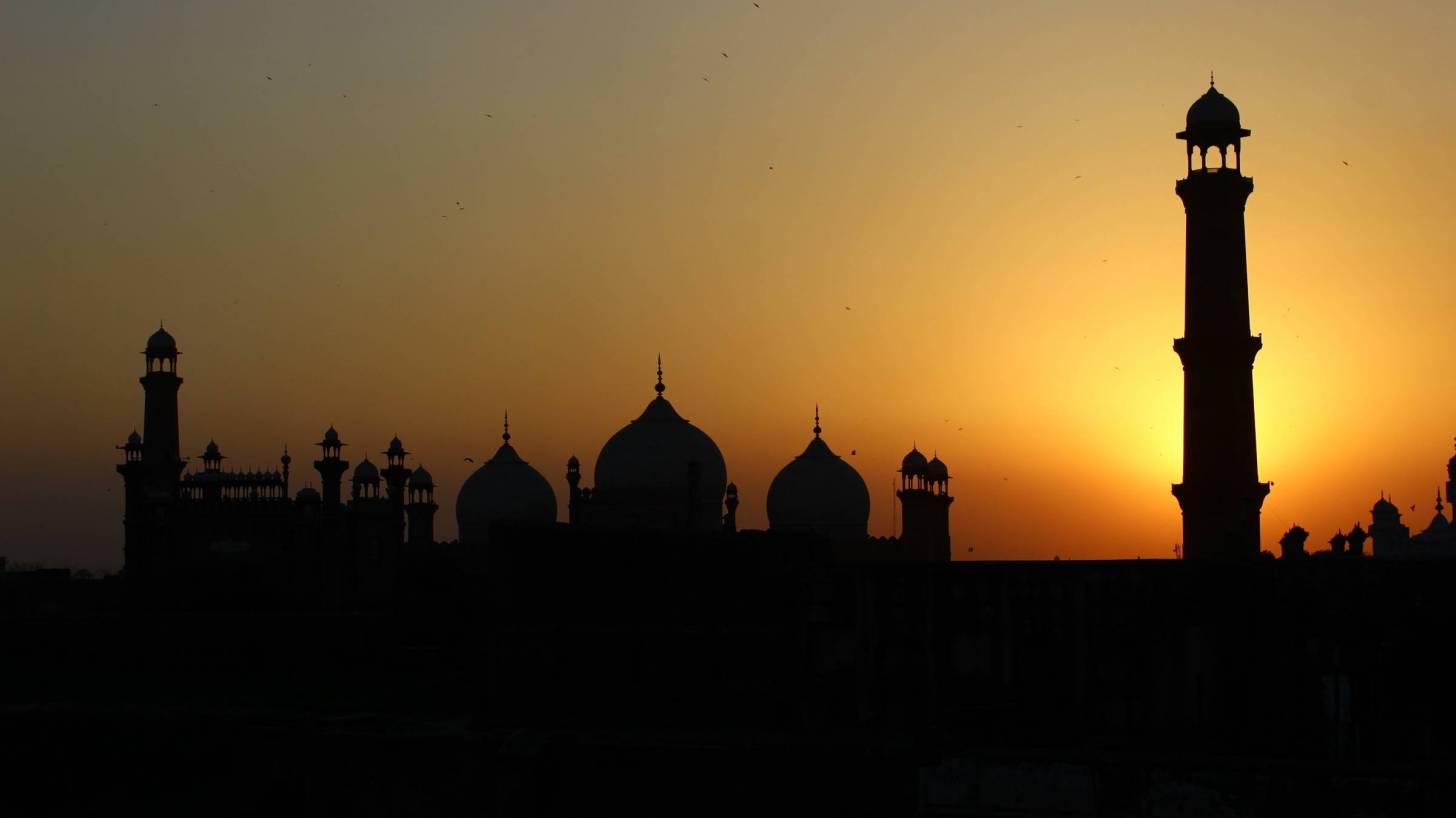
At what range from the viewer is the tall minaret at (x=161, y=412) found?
178 feet

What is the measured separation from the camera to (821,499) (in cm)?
4909

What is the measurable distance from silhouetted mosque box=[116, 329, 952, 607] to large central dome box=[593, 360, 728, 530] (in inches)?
1.3

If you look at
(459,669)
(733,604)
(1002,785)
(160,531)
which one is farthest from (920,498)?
(1002,785)

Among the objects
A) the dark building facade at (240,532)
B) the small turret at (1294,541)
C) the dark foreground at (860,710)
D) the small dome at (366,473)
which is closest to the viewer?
the dark foreground at (860,710)

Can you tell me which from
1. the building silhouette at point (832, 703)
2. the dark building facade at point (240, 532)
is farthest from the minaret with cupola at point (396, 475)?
the building silhouette at point (832, 703)

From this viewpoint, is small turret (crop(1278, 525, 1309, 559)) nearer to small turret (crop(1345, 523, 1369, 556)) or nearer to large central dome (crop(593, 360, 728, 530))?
small turret (crop(1345, 523, 1369, 556))

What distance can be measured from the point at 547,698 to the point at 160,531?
116 ft

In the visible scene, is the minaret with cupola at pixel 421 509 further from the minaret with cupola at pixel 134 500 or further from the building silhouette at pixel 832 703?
the building silhouette at pixel 832 703

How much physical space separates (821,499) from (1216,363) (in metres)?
15.0

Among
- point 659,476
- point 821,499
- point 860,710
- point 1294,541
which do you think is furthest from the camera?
point 821,499

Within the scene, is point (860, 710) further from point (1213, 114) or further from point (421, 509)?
point (421, 509)

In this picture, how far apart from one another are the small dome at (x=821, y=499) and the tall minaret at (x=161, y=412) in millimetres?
17463

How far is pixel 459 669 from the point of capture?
21828 mm

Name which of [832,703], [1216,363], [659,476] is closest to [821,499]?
[659,476]
